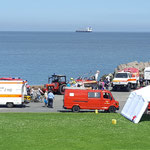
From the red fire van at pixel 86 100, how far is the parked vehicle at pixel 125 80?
14983mm

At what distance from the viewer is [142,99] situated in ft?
85.1

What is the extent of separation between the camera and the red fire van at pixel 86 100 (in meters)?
32.6

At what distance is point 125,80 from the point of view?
48250 millimetres

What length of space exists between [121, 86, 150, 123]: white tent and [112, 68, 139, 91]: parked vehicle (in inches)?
770

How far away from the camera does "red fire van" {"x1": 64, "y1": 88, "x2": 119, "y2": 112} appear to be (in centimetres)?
3262

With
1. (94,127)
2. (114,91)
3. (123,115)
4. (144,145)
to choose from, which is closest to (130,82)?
(114,91)

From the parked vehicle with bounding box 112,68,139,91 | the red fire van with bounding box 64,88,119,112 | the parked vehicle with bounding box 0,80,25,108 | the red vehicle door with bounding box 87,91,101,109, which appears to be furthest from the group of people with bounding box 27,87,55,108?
the parked vehicle with bounding box 112,68,139,91

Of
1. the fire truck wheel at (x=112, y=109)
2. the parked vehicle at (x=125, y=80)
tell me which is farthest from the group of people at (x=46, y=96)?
the parked vehicle at (x=125, y=80)

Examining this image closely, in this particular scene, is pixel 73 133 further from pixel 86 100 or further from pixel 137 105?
pixel 86 100

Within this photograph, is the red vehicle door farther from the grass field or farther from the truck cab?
the truck cab

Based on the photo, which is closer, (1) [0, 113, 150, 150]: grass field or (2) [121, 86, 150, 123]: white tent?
(1) [0, 113, 150, 150]: grass field

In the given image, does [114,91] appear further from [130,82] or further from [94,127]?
[94,127]

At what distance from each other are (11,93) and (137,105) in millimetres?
12533

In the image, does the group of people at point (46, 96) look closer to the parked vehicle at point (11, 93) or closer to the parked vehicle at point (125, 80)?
the parked vehicle at point (11, 93)
